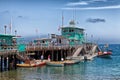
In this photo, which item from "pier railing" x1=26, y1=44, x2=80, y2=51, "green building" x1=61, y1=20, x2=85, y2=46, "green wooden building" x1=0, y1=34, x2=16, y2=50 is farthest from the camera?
"green building" x1=61, y1=20, x2=85, y2=46

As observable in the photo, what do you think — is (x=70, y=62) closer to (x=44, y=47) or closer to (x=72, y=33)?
(x=44, y=47)

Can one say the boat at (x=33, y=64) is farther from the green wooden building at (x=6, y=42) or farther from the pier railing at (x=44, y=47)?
the pier railing at (x=44, y=47)

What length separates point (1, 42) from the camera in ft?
177

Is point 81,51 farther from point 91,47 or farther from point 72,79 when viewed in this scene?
point 72,79

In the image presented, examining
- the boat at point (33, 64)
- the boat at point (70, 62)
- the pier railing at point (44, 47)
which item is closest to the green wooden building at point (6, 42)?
the boat at point (33, 64)

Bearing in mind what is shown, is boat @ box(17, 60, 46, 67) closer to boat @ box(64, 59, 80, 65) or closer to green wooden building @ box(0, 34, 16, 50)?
green wooden building @ box(0, 34, 16, 50)

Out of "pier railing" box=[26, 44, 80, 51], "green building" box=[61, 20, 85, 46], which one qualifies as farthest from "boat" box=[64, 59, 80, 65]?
"green building" box=[61, 20, 85, 46]

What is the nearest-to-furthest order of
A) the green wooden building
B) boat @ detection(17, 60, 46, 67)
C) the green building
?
the green wooden building, boat @ detection(17, 60, 46, 67), the green building

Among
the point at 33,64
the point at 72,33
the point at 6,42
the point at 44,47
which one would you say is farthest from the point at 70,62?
the point at 72,33

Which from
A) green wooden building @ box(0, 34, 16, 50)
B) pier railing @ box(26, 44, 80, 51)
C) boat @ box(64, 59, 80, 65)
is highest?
green wooden building @ box(0, 34, 16, 50)

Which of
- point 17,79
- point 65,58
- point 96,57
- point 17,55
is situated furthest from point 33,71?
point 96,57

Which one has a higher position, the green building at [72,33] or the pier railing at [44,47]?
the green building at [72,33]

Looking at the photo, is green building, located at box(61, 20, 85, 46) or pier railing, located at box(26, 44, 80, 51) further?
green building, located at box(61, 20, 85, 46)

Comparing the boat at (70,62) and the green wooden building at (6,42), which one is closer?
the green wooden building at (6,42)
